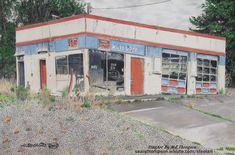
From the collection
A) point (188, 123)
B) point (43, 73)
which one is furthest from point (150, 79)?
point (188, 123)

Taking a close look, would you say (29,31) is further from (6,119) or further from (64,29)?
(6,119)

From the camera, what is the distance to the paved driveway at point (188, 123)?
10188mm

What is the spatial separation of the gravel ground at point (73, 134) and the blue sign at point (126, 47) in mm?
9693

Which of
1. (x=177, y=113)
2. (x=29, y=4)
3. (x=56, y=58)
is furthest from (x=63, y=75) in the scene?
(x=29, y=4)

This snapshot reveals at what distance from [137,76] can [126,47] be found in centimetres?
201

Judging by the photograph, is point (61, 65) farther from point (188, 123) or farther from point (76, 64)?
point (188, 123)

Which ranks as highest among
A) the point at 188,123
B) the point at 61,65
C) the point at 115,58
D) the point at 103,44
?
the point at 103,44

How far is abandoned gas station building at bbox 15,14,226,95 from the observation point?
19.4 m

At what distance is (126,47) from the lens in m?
20.9

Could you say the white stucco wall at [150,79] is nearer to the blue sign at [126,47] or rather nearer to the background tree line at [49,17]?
the blue sign at [126,47]

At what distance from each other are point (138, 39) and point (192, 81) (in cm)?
584
